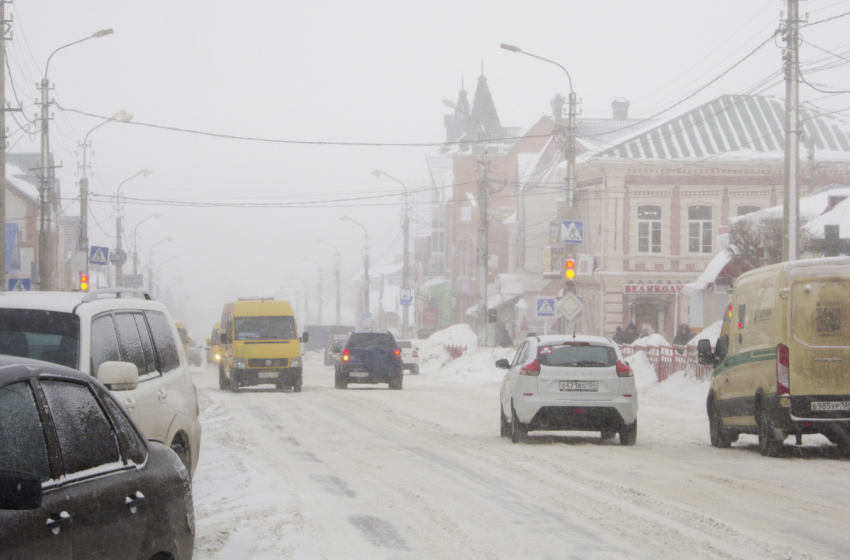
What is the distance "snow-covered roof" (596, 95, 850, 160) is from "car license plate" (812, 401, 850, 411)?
36704mm

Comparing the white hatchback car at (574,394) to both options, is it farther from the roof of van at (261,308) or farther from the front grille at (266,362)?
the roof of van at (261,308)

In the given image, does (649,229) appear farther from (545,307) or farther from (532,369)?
(532,369)

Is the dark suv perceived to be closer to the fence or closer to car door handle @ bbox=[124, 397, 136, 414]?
the fence

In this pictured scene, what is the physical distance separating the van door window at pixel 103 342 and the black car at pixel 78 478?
220 cm

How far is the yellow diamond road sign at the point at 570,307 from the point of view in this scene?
96.4ft

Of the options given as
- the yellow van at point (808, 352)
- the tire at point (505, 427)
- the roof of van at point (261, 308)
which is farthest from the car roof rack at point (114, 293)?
the roof of van at point (261, 308)

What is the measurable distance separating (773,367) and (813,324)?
2.23ft

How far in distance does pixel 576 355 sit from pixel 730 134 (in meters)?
39.1

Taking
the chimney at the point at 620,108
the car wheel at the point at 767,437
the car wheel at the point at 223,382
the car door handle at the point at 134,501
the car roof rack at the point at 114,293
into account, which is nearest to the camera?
→ the car door handle at the point at 134,501

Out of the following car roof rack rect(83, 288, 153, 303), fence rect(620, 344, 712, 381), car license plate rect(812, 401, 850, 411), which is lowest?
fence rect(620, 344, 712, 381)

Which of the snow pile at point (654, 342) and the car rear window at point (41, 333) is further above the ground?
the car rear window at point (41, 333)

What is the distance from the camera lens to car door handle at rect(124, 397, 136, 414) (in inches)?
278

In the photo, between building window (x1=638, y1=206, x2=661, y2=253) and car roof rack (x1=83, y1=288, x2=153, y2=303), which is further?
building window (x1=638, y1=206, x2=661, y2=253)

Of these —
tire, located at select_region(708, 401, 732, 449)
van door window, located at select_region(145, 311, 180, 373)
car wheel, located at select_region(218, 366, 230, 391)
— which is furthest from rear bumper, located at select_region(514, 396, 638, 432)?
car wheel, located at select_region(218, 366, 230, 391)
